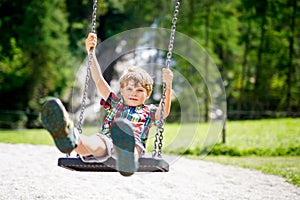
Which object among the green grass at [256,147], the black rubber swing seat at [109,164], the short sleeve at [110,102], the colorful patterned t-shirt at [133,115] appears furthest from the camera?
the green grass at [256,147]

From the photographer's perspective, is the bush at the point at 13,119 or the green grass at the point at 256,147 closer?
the green grass at the point at 256,147

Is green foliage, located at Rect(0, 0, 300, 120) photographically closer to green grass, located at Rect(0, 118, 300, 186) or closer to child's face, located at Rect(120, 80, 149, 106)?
green grass, located at Rect(0, 118, 300, 186)

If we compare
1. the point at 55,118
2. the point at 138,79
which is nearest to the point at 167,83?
the point at 138,79

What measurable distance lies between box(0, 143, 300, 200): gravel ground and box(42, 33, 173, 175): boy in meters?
0.99

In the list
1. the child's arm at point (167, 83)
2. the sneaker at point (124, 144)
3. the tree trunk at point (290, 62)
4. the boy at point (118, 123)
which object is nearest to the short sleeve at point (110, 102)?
the boy at point (118, 123)

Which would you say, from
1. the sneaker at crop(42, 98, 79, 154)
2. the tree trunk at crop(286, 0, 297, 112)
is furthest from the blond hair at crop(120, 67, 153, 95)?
the tree trunk at crop(286, 0, 297, 112)

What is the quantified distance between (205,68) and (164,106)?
13.0 meters

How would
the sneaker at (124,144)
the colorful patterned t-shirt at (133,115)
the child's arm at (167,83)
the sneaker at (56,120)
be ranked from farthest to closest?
1. the colorful patterned t-shirt at (133,115)
2. the child's arm at (167,83)
3. the sneaker at (124,144)
4. the sneaker at (56,120)

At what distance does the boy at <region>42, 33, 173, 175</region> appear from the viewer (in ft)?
8.79

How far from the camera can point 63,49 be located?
1955 centimetres

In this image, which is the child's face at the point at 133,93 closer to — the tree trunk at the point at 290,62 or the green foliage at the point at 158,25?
Answer: the green foliage at the point at 158,25

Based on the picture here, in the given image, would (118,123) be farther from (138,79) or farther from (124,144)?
(138,79)

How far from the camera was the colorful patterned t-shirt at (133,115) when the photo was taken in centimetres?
343

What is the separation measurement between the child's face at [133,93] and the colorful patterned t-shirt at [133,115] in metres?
0.07
